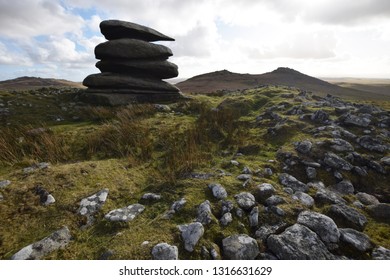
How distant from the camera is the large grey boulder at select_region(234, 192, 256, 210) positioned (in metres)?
3.75

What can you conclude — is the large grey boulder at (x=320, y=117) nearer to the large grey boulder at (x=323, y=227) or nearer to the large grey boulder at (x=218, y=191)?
the large grey boulder at (x=323, y=227)

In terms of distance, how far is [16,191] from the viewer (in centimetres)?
390

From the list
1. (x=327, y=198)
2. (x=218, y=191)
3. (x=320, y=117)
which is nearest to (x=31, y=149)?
(x=218, y=191)

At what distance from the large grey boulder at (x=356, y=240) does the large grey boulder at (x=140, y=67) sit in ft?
43.5

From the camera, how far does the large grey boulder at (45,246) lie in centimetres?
286

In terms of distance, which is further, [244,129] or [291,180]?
[244,129]

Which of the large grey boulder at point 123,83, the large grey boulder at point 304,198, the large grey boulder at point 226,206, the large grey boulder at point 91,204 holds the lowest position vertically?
the large grey boulder at point 304,198

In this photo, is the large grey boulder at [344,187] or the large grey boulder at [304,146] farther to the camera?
the large grey boulder at [304,146]

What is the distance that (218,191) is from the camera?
4.04 m

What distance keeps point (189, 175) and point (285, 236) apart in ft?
7.11

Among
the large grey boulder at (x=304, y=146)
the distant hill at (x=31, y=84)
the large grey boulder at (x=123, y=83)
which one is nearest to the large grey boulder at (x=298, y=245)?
the large grey boulder at (x=304, y=146)

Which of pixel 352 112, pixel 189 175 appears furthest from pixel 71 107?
pixel 352 112

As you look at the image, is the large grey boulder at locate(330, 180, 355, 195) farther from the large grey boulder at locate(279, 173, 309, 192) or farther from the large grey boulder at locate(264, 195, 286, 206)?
the large grey boulder at locate(264, 195, 286, 206)

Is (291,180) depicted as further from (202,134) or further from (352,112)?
(352,112)
